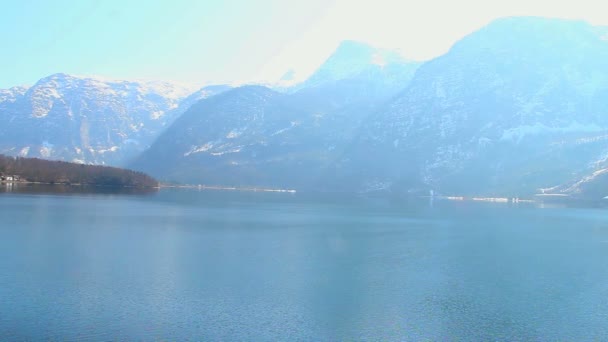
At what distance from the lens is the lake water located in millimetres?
48906

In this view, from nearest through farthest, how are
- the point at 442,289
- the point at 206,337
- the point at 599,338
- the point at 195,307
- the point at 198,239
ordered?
the point at 206,337
the point at 599,338
the point at 195,307
the point at 442,289
the point at 198,239

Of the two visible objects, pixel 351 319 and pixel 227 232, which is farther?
pixel 227 232

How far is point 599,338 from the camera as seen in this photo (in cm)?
4978

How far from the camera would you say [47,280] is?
61.1 metres

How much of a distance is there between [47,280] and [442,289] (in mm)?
42002

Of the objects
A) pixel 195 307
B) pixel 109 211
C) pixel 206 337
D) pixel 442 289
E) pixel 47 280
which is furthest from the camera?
pixel 109 211

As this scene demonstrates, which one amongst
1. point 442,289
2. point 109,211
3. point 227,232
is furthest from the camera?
point 109,211

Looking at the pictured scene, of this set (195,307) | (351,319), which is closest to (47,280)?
(195,307)

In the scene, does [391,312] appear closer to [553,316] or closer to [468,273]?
[553,316]

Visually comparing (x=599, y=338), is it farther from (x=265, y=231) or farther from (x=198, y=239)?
(x=265, y=231)

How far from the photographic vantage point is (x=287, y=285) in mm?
65125

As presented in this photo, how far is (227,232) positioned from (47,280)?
58075mm

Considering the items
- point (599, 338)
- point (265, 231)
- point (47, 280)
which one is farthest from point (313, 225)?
point (599, 338)

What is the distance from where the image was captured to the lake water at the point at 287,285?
48906 millimetres
